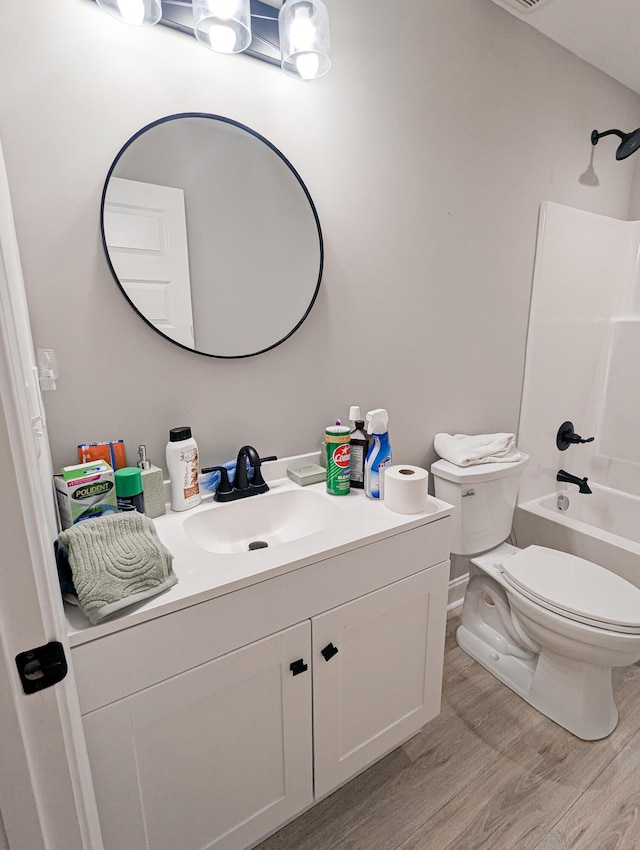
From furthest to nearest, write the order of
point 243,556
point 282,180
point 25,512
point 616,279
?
1. point 616,279
2. point 282,180
3. point 243,556
4. point 25,512

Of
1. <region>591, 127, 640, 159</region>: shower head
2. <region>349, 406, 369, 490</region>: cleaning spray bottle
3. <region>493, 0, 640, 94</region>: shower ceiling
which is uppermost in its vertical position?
<region>493, 0, 640, 94</region>: shower ceiling

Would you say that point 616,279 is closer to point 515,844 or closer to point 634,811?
point 634,811

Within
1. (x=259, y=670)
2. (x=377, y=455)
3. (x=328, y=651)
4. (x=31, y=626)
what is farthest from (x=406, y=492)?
(x=31, y=626)

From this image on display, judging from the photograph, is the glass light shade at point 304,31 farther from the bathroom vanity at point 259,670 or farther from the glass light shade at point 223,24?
the bathroom vanity at point 259,670

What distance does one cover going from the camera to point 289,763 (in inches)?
40.6

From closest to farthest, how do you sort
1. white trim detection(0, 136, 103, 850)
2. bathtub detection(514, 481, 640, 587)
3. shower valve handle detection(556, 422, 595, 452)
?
white trim detection(0, 136, 103, 850)
bathtub detection(514, 481, 640, 587)
shower valve handle detection(556, 422, 595, 452)

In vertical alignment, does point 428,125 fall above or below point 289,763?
above

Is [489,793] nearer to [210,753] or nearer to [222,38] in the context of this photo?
[210,753]

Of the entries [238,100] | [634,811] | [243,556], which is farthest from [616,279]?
[243,556]

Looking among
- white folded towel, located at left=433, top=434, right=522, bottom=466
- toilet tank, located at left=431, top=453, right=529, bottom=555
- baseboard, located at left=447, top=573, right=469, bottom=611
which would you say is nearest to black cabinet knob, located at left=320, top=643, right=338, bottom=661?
toilet tank, located at left=431, top=453, right=529, bottom=555

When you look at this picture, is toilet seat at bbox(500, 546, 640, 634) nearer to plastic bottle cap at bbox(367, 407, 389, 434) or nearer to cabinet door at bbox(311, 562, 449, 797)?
cabinet door at bbox(311, 562, 449, 797)

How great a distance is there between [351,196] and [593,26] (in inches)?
50.3

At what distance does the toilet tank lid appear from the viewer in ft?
5.13

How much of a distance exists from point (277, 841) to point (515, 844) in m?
0.61
